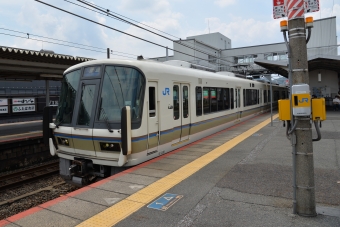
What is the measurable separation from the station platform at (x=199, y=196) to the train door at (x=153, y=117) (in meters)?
0.47

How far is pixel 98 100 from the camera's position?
6.05 meters

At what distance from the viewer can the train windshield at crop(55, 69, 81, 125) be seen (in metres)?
6.55

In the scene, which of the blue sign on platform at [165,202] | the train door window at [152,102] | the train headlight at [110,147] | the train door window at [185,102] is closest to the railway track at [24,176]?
the train headlight at [110,147]

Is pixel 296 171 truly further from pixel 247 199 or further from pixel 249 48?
pixel 249 48

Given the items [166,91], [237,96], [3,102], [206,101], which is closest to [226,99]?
[237,96]

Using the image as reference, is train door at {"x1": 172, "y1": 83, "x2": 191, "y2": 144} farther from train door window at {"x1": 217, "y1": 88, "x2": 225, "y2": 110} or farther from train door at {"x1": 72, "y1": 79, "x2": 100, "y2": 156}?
train door window at {"x1": 217, "y1": 88, "x2": 225, "y2": 110}

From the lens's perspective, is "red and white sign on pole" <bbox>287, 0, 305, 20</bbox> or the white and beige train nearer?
"red and white sign on pole" <bbox>287, 0, 305, 20</bbox>

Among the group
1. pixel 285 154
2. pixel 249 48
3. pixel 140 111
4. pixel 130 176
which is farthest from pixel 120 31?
pixel 249 48

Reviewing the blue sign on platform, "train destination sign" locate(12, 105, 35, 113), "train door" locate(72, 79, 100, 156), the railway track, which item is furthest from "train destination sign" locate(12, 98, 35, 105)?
the blue sign on platform

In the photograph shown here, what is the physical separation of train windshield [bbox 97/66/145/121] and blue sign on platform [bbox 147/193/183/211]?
2134 mm

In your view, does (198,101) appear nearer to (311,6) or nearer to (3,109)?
(311,6)

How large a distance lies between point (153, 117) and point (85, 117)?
161 centimetres

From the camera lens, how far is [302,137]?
3.49 meters

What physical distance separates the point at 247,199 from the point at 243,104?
37.3 ft
